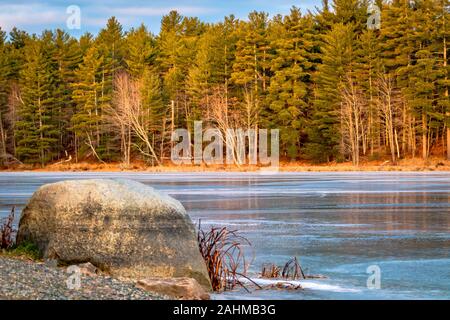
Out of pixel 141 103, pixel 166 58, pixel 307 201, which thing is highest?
pixel 166 58

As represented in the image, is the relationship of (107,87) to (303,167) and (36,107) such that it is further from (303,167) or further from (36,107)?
(303,167)

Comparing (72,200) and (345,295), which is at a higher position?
(72,200)

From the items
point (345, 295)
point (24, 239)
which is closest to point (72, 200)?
point (24, 239)

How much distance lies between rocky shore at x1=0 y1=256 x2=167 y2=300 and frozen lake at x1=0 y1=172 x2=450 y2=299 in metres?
1.40

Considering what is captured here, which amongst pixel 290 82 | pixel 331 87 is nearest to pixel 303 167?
pixel 331 87

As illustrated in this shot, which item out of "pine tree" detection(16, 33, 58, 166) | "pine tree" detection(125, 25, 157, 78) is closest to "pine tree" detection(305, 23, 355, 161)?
"pine tree" detection(125, 25, 157, 78)

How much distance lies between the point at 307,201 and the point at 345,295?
16.5m

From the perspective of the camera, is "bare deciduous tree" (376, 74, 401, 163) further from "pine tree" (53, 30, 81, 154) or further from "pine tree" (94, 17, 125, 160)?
"pine tree" (53, 30, 81, 154)

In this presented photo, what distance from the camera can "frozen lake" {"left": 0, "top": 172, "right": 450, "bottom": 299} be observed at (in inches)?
418

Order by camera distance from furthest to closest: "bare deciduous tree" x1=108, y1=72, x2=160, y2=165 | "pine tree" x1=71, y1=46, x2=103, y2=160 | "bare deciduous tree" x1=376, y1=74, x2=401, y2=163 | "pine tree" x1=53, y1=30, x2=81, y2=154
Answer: "pine tree" x1=53, y1=30, x2=81, y2=154, "pine tree" x1=71, y1=46, x2=103, y2=160, "bare deciduous tree" x1=108, y1=72, x2=160, y2=165, "bare deciduous tree" x1=376, y1=74, x2=401, y2=163

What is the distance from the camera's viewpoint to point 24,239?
11562 millimetres
